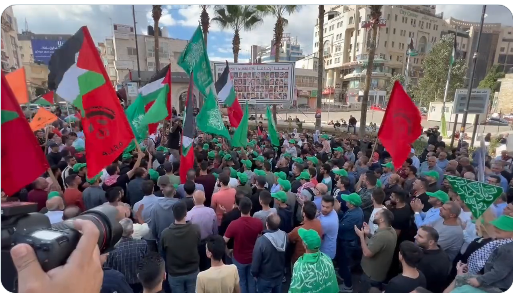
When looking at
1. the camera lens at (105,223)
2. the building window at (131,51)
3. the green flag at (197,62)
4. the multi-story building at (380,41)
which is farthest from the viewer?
the multi-story building at (380,41)

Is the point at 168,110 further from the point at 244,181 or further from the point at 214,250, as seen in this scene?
the point at 214,250

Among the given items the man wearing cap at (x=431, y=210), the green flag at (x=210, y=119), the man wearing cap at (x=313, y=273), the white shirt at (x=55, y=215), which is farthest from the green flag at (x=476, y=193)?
the white shirt at (x=55, y=215)

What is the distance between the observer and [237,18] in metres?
22.0

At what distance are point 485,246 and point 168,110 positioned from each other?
19.0ft

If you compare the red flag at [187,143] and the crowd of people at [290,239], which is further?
the red flag at [187,143]

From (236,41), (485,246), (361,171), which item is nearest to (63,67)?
(485,246)

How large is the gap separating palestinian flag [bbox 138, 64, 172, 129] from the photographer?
464cm

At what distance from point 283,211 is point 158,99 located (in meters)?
3.64

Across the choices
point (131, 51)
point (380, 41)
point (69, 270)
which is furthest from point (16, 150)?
point (380, 41)

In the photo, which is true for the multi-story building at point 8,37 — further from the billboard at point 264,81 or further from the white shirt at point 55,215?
the billboard at point 264,81

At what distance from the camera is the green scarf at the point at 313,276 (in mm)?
2436

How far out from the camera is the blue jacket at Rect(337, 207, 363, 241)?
13.1 feet

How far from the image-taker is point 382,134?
568cm

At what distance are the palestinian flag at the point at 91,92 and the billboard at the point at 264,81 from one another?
12.2m
